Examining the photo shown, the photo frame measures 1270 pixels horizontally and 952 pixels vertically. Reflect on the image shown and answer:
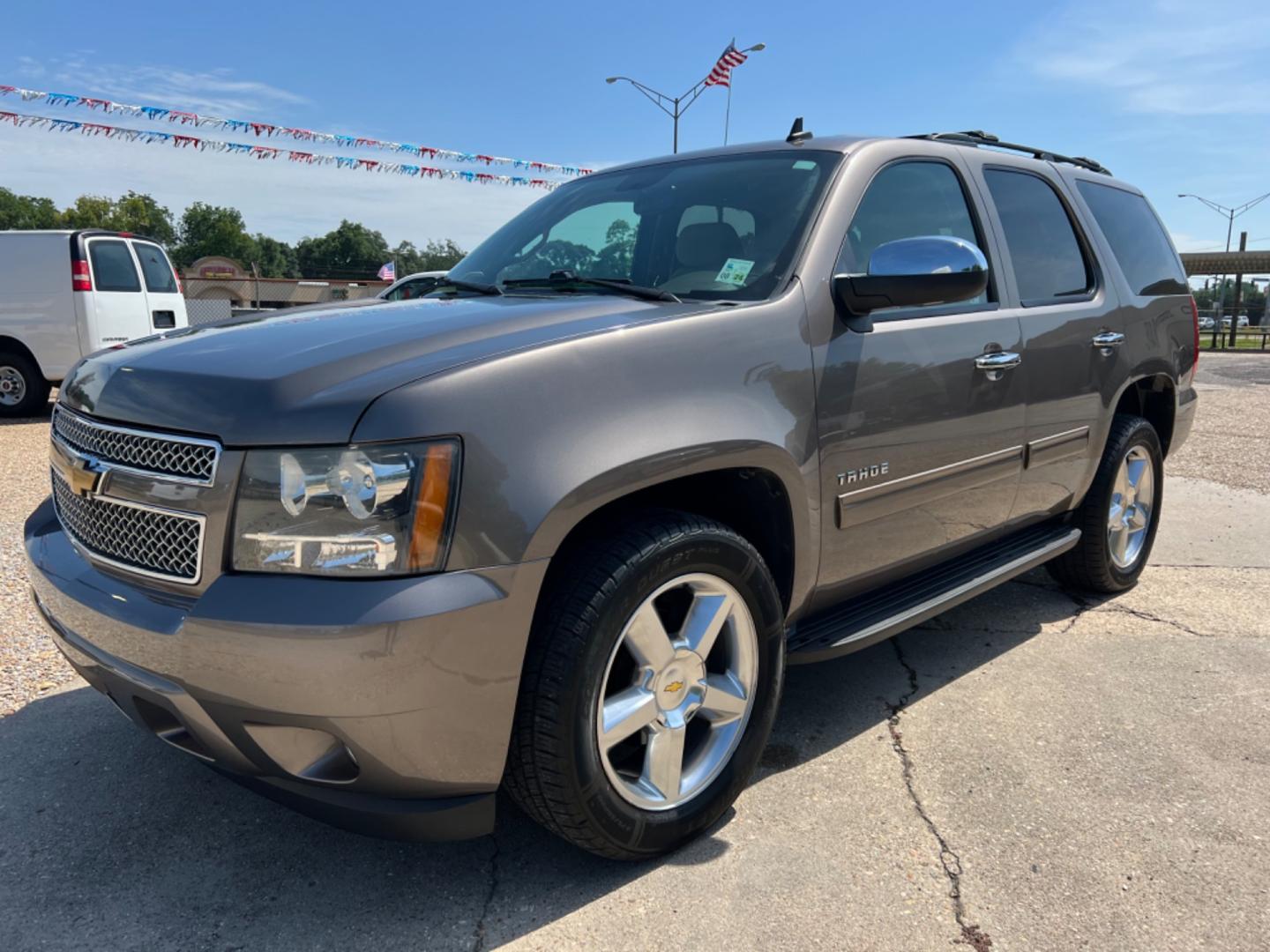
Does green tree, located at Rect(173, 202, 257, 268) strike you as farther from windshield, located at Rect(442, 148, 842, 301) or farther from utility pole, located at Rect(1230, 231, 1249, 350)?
windshield, located at Rect(442, 148, 842, 301)

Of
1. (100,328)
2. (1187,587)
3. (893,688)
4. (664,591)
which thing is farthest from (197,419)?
(100,328)

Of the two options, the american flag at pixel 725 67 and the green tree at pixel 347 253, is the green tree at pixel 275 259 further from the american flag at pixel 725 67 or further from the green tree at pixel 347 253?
the american flag at pixel 725 67

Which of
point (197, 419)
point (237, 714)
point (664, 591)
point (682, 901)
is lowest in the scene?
point (682, 901)

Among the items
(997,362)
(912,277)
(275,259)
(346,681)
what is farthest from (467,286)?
(275,259)

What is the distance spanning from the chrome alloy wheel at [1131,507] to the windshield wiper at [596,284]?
2536mm

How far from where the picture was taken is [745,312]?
239 centimetres

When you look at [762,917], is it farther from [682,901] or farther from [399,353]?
[399,353]

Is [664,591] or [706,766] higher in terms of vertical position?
[664,591]

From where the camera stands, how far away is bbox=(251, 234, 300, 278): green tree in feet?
340

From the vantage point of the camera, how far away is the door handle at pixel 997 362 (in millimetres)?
3059

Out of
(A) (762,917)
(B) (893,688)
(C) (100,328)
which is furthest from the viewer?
(C) (100,328)

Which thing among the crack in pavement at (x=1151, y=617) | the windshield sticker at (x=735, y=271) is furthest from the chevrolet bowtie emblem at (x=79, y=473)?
the crack in pavement at (x=1151, y=617)

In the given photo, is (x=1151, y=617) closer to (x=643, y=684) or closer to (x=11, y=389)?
(x=643, y=684)

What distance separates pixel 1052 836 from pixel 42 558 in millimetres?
2688
